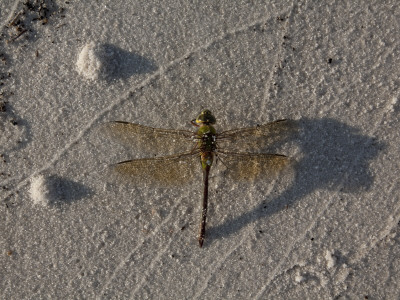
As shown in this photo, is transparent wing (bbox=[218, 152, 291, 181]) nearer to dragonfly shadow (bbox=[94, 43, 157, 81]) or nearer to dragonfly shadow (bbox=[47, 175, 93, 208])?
dragonfly shadow (bbox=[94, 43, 157, 81])

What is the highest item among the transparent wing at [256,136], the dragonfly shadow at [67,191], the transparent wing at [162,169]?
the transparent wing at [256,136]

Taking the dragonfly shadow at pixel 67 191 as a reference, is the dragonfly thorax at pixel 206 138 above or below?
above

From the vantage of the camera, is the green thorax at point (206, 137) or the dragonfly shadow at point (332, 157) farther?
the dragonfly shadow at point (332, 157)

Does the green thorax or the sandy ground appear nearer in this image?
the green thorax

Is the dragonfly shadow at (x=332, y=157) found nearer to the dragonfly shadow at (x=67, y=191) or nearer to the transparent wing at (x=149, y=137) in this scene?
the transparent wing at (x=149, y=137)

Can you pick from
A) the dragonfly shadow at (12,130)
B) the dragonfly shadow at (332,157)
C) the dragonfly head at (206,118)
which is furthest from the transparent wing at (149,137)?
the dragonfly shadow at (332,157)

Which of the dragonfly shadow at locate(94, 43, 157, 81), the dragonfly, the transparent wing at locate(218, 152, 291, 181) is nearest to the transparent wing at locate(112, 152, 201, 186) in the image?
the dragonfly

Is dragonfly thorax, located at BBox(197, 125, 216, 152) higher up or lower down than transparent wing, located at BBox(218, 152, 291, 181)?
higher up

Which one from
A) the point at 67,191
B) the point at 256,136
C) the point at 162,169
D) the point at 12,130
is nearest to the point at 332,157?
the point at 256,136

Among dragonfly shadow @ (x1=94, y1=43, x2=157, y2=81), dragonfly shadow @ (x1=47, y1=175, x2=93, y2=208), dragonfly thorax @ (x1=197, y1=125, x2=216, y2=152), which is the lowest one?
dragonfly shadow @ (x1=47, y1=175, x2=93, y2=208)
